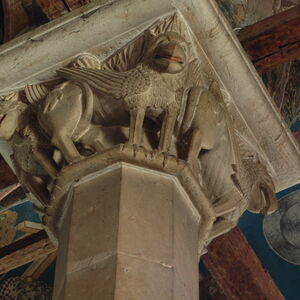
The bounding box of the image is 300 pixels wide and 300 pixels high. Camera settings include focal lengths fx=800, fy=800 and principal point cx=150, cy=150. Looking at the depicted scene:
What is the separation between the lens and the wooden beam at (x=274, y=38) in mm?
3824

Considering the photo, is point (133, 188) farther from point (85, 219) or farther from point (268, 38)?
point (268, 38)

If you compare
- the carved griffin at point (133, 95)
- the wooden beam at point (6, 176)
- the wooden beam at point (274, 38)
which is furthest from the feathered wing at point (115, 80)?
the wooden beam at point (6, 176)

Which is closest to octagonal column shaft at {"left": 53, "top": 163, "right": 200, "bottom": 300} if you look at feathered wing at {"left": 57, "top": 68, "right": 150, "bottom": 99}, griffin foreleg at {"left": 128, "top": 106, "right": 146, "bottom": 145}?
griffin foreleg at {"left": 128, "top": 106, "right": 146, "bottom": 145}

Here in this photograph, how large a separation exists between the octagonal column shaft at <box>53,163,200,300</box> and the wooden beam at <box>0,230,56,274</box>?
79.5 inches

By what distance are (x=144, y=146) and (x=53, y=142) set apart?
1.27 feet

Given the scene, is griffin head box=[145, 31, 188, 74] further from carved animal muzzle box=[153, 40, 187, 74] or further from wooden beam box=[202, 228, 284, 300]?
wooden beam box=[202, 228, 284, 300]

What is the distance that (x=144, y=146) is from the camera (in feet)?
10.5

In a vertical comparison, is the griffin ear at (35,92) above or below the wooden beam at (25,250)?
above

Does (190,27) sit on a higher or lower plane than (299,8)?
higher

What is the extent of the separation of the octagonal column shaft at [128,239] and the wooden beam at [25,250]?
2.02 metres

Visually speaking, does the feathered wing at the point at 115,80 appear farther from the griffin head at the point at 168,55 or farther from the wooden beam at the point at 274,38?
the wooden beam at the point at 274,38

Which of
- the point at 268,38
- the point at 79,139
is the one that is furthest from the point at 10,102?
the point at 268,38

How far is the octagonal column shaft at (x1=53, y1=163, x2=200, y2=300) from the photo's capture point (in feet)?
8.85

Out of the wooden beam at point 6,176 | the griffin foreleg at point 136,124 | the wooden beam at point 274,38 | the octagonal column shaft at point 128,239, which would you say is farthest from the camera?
the wooden beam at point 6,176
